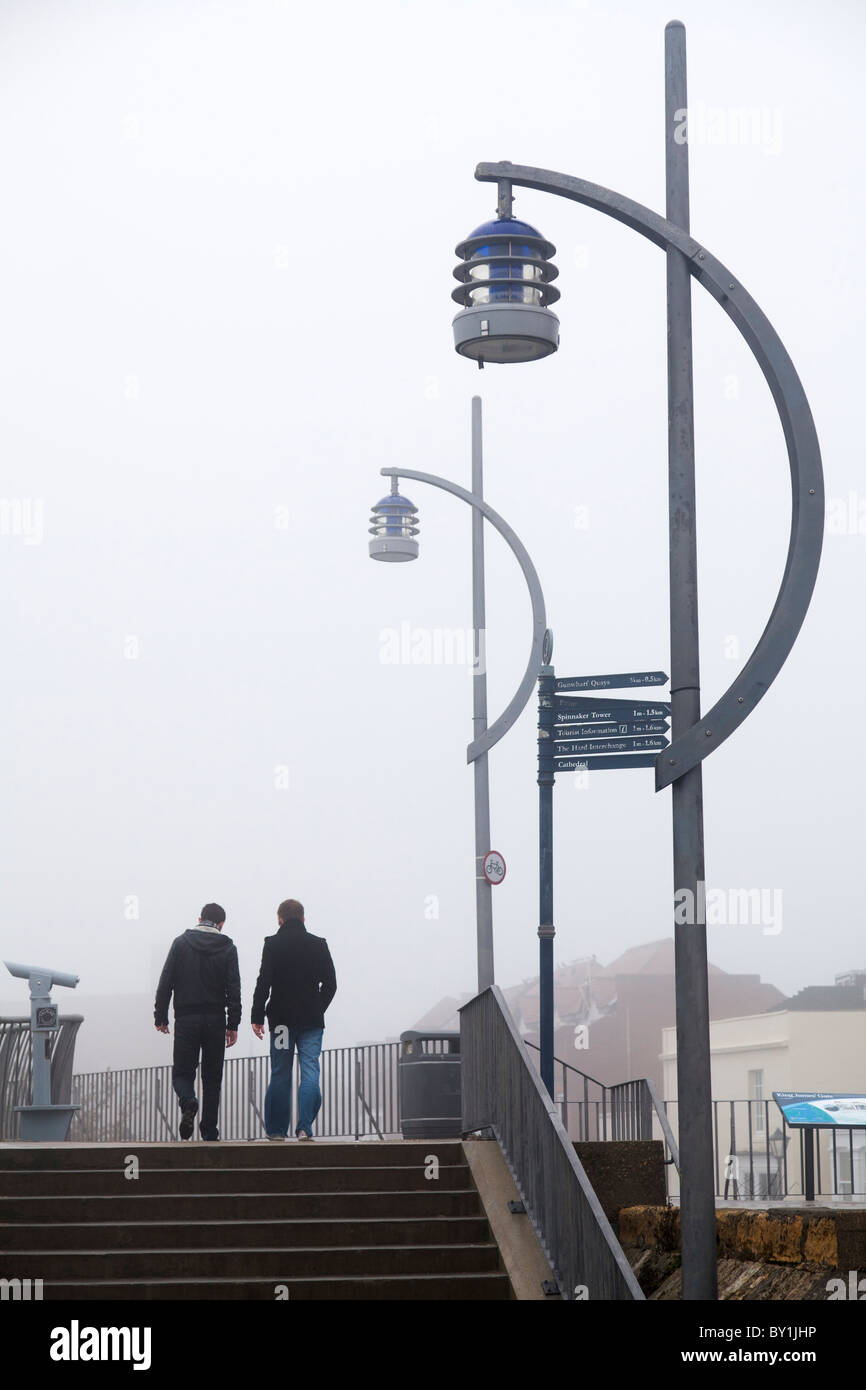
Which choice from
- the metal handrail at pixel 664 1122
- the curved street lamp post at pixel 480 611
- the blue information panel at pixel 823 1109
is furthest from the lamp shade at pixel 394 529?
the blue information panel at pixel 823 1109

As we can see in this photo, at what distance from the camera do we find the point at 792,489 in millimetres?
8938

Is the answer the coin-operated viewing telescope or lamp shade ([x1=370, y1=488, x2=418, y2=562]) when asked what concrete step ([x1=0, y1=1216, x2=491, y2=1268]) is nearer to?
the coin-operated viewing telescope

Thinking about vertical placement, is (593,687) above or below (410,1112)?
above

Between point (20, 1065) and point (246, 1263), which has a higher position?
point (20, 1065)

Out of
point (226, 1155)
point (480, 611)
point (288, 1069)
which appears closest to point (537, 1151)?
point (226, 1155)

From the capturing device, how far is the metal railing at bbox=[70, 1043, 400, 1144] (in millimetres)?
22172

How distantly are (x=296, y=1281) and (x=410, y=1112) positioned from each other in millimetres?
6974

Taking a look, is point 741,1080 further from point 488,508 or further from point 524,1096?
point 524,1096

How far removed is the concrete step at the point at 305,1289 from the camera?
9898 millimetres

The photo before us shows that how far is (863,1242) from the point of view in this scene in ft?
29.9

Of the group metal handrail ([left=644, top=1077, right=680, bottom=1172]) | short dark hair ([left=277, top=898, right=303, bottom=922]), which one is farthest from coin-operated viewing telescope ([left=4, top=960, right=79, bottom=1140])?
metal handrail ([left=644, top=1077, right=680, bottom=1172])

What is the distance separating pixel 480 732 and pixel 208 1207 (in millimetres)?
8901

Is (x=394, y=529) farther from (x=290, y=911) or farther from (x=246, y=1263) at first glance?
(x=246, y=1263)
